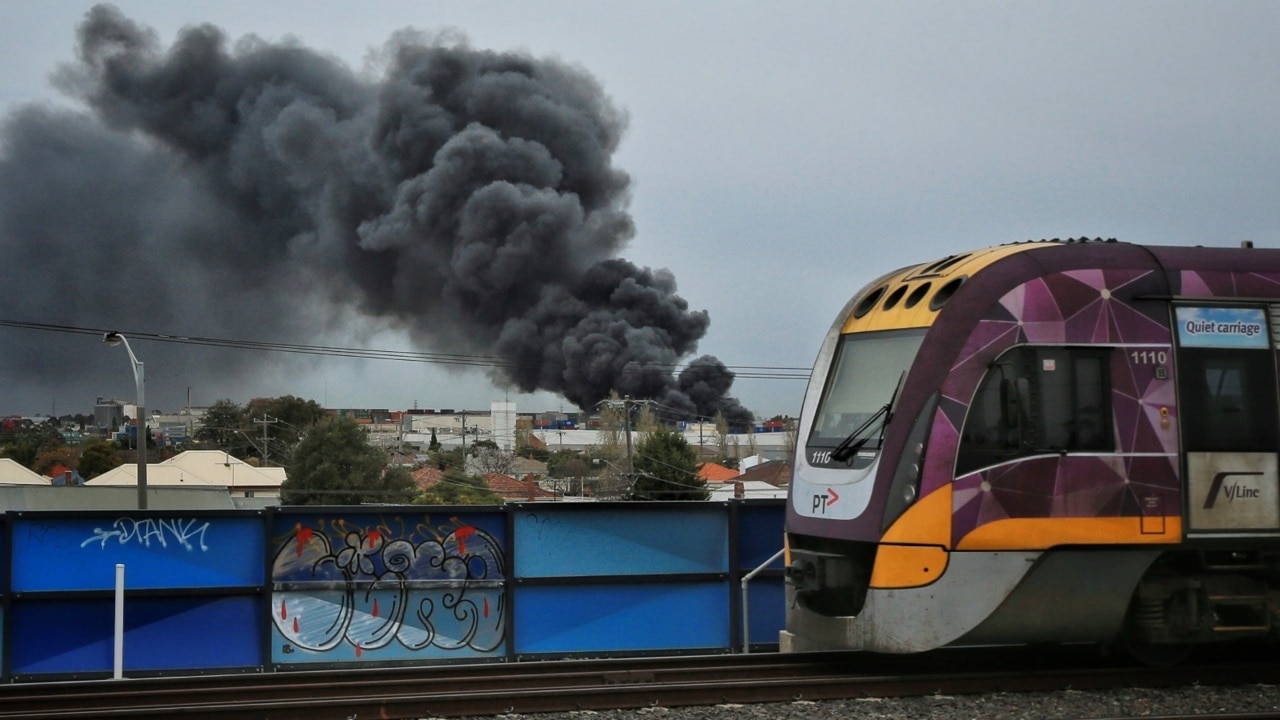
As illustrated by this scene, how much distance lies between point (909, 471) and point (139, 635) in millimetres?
6506

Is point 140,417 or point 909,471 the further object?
point 140,417

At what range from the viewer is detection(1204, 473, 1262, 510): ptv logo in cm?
864

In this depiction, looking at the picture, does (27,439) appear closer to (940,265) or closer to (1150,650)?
(940,265)

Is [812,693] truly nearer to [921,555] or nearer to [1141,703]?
[921,555]

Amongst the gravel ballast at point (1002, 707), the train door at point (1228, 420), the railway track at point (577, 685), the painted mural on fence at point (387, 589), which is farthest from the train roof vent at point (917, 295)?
A: the painted mural on fence at point (387, 589)

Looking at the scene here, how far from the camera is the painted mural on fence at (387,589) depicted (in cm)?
1058

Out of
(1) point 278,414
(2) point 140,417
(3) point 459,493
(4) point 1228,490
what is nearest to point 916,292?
(4) point 1228,490

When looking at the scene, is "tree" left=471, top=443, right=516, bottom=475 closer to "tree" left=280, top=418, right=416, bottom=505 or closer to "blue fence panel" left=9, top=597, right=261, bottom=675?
"tree" left=280, top=418, right=416, bottom=505

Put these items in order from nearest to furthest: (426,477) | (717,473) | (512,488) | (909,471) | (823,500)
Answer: (909,471) < (823,500) < (512,488) < (717,473) < (426,477)

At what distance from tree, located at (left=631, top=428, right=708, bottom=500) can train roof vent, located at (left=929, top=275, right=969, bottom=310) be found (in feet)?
149

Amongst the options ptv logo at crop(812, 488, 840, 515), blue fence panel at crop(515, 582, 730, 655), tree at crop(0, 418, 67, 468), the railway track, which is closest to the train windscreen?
ptv logo at crop(812, 488, 840, 515)

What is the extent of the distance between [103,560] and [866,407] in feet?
21.4

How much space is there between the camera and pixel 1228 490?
28.4ft

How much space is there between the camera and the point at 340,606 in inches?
420
